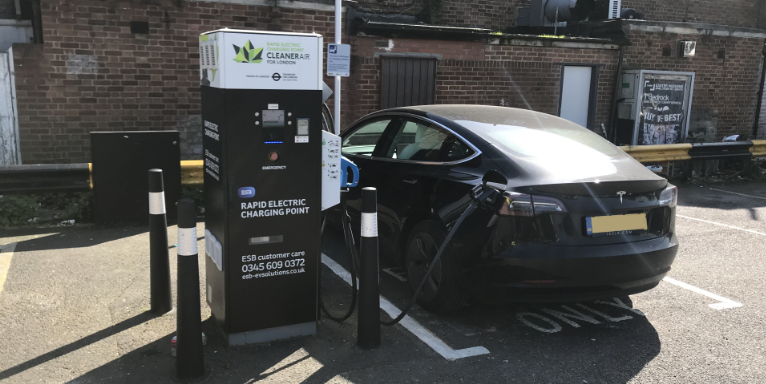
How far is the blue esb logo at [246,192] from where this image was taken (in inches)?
144

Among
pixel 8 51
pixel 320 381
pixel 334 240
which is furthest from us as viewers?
pixel 8 51

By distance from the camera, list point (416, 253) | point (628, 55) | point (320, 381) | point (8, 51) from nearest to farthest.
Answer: point (320, 381), point (416, 253), point (8, 51), point (628, 55)

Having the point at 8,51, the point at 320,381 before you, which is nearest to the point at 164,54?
the point at 8,51

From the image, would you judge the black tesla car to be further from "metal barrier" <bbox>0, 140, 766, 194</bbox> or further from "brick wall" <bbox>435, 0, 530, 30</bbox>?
"brick wall" <bbox>435, 0, 530, 30</bbox>

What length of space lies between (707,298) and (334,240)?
3528 millimetres

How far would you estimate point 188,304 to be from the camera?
134 inches

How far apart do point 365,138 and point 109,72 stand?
446 centimetres

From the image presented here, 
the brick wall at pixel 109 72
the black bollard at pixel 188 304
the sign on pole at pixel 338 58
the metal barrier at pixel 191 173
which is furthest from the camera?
the sign on pole at pixel 338 58

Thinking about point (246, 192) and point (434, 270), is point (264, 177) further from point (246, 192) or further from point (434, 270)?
point (434, 270)

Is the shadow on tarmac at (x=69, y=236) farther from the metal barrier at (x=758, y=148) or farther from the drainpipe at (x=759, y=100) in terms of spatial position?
the drainpipe at (x=759, y=100)

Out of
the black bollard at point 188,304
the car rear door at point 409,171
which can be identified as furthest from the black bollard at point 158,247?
the car rear door at point 409,171

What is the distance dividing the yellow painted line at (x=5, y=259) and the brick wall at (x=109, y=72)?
9.00 ft

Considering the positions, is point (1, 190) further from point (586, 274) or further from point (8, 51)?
point (586, 274)

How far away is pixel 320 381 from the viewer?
11.5 feet
